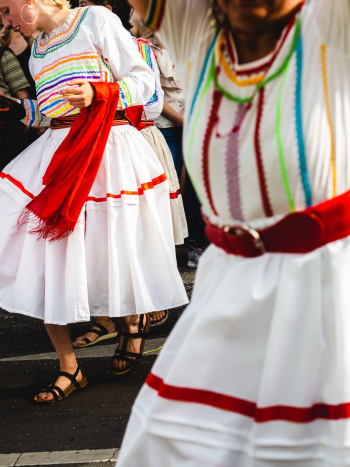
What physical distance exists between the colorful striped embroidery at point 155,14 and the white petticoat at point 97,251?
5.95 ft

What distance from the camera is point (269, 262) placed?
1409 millimetres

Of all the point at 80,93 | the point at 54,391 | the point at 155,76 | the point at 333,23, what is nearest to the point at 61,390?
the point at 54,391

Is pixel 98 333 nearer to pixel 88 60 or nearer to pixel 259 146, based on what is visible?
pixel 88 60

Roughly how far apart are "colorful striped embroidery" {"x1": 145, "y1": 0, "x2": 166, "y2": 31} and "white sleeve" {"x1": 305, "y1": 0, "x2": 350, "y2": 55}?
38 centimetres

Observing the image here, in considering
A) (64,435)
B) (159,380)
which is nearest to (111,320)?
(64,435)

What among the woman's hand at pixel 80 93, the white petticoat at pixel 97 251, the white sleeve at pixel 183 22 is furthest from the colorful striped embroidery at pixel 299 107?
the white petticoat at pixel 97 251

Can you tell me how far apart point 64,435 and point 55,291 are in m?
0.70

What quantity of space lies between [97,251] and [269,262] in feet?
6.75

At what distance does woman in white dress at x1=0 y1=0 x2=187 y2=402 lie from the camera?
10.7 feet

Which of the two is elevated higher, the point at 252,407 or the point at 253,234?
the point at 253,234

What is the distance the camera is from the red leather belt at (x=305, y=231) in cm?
136

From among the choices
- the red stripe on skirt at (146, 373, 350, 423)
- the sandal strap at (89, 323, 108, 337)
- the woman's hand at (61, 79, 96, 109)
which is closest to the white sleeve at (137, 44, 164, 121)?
the woman's hand at (61, 79, 96, 109)

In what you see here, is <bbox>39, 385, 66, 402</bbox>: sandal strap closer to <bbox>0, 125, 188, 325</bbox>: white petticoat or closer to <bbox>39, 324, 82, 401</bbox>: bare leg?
<bbox>39, 324, 82, 401</bbox>: bare leg

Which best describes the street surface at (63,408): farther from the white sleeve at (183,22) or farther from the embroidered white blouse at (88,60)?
the white sleeve at (183,22)
